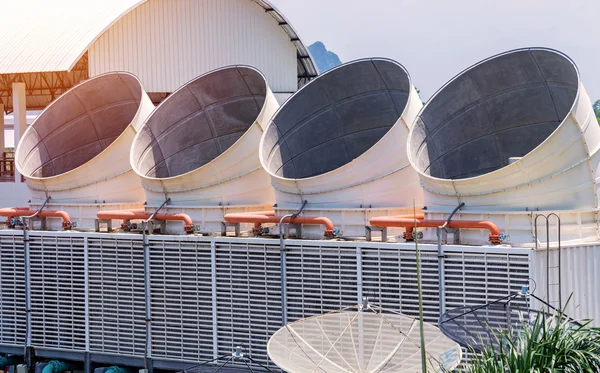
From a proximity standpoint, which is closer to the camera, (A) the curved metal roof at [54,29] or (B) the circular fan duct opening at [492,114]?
(B) the circular fan duct opening at [492,114]

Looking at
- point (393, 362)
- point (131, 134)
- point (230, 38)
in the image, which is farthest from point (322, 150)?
point (230, 38)

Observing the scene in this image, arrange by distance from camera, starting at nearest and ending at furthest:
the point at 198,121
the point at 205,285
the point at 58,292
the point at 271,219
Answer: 1. the point at 271,219
2. the point at 205,285
3. the point at 58,292
4. the point at 198,121

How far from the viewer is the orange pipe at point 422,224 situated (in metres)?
20.5

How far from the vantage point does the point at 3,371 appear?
92.9 ft

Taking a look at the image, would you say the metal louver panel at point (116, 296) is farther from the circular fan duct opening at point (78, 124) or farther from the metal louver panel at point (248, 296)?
the circular fan duct opening at point (78, 124)

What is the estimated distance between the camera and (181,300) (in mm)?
25484

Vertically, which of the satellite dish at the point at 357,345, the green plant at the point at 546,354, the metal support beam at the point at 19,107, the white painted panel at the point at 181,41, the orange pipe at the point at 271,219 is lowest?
the satellite dish at the point at 357,345

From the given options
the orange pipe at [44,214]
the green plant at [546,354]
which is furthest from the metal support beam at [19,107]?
the green plant at [546,354]

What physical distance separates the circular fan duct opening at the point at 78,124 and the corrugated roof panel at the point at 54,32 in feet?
10.7

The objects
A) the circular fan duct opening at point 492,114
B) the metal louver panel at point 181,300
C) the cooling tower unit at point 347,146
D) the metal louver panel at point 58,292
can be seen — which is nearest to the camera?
the circular fan duct opening at point 492,114

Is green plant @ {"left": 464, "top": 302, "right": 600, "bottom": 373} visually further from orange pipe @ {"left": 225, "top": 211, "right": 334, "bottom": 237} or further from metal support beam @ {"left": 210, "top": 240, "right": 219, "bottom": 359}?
metal support beam @ {"left": 210, "top": 240, "right": 219, "bottom": 359}

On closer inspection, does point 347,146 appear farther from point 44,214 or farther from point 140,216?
point 44,214

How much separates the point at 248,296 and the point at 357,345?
5309 mm

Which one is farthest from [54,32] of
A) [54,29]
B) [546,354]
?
[546,354]
